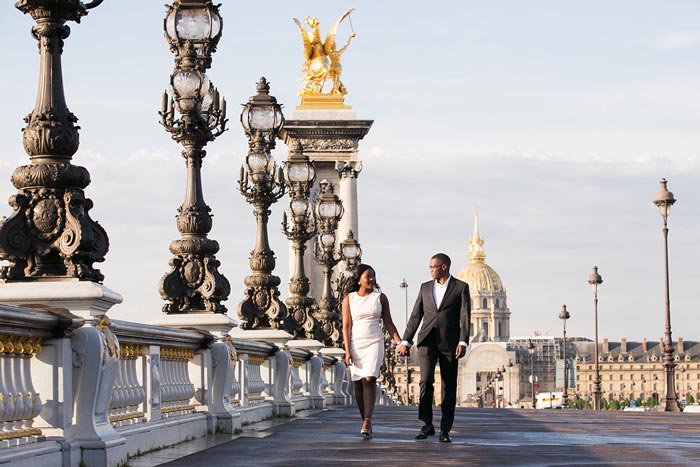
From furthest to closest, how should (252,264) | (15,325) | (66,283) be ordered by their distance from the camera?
(252,264), (66,283), (15,325)

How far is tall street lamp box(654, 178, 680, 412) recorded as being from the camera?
5112 cm

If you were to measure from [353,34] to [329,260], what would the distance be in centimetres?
5723

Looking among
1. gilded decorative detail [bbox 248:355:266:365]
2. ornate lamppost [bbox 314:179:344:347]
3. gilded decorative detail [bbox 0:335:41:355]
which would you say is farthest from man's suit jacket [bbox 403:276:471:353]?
ornate lamppost [bbox 314:179:344:347]

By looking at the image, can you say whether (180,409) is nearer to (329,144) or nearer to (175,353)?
(175,353)

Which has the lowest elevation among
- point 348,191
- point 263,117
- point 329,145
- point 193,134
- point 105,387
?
point 105,387

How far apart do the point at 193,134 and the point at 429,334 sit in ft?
12.1

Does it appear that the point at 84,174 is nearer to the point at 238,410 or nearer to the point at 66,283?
the point at 66,283

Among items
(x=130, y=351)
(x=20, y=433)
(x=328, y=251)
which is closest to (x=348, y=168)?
(x=328, y=251)

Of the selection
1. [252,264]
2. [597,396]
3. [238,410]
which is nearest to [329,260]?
[252,264]

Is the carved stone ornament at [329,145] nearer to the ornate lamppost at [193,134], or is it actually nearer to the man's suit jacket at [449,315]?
the ornate lamppost at [193,134]

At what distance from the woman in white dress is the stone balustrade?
1397 mm

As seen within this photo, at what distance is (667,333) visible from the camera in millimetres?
53531

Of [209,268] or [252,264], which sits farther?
[252,264]

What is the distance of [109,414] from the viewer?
524 inches
